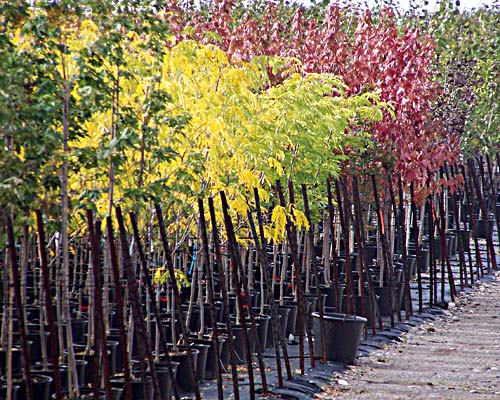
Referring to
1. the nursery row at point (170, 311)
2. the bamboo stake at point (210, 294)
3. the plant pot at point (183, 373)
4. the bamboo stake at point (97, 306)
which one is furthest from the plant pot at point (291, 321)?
the bamboo stake at point (97, 306)

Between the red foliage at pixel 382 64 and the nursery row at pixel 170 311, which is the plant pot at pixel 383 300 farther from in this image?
the red foliage at pixel 382 64

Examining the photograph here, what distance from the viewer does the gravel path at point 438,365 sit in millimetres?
9344

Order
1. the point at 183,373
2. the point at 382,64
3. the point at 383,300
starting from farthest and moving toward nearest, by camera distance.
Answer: the point at 383,300, the point at 382,64, the point at 183,373

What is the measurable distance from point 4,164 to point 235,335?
447cm

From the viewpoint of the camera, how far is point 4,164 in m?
5.86

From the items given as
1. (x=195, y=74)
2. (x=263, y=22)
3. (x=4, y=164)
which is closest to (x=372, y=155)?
(x=263, y=22)

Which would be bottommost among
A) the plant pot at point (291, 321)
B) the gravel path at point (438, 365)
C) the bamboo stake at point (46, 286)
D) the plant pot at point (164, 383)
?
the gravel path at point (438, 365)

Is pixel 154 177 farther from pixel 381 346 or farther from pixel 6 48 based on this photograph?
pixel 381 346

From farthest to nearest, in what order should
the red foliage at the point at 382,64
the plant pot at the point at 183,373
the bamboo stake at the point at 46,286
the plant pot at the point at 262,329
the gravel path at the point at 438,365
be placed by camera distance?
the red foliage at the point at 382,64 < the plant pot at the point at 262,329 < the gravel path at the point at 438,365 < the plant pot at the point at 183,373 < the bamboo stake at the point at 46,286

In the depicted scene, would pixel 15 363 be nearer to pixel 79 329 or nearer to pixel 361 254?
pixel 79 329

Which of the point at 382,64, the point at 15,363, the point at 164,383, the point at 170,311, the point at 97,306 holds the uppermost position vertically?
the point at 382,64

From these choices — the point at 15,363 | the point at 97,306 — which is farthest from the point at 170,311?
the point at 97,306

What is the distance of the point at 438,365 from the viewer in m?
10.7

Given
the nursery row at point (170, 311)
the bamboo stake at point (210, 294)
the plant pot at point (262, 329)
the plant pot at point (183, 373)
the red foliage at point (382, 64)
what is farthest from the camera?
the red foliage at point (382, 64)
